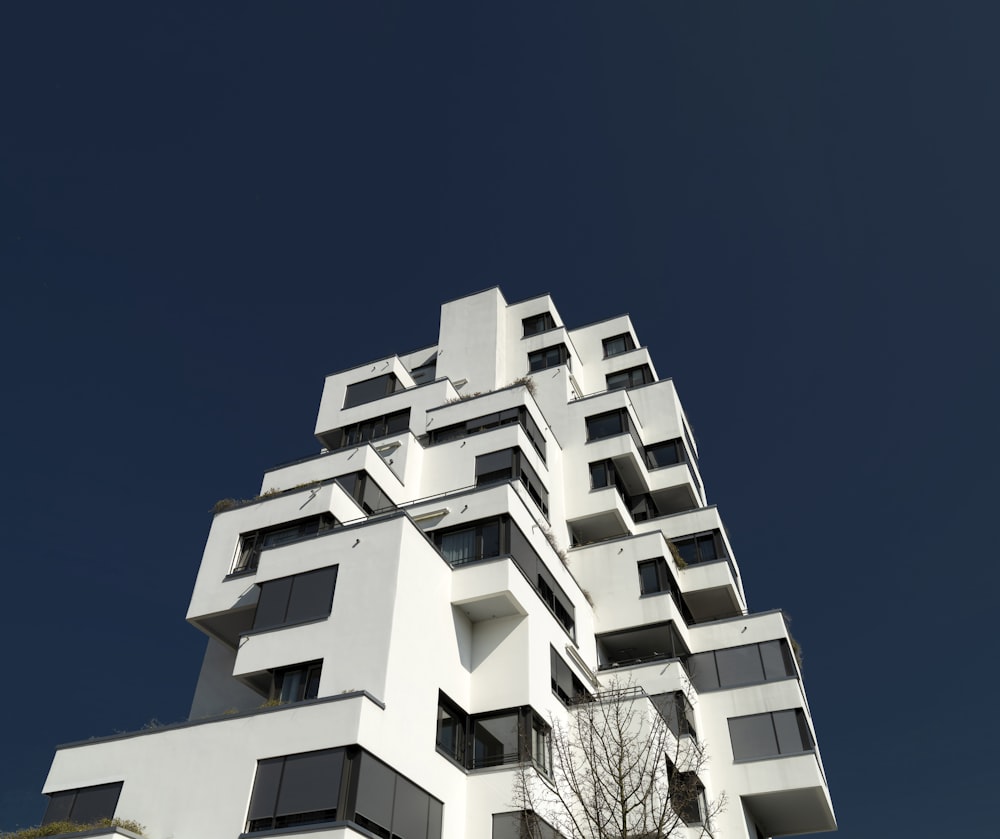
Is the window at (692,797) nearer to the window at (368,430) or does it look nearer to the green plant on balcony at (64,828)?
the green plant on balcony at (64,828)

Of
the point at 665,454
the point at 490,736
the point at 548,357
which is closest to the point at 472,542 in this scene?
the point at 490,736

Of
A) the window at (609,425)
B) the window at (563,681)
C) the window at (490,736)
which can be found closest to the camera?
the window at (490,736)

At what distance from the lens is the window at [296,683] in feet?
77.2

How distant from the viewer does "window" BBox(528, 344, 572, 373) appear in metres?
51.0

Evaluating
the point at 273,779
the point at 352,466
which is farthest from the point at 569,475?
the point at 273,779

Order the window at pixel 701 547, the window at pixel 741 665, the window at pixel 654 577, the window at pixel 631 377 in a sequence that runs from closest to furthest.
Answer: the window at pixel 741 665
the window at pixel 654 577
the window at pixel 701 547
the window at pixel 631 377

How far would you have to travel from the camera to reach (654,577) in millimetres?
38031

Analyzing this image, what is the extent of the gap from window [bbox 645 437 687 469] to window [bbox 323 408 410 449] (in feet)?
45.4

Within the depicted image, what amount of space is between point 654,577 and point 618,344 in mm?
21047

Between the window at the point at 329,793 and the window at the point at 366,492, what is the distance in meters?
13.6

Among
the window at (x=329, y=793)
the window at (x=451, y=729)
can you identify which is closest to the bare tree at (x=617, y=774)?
the window at (x=451, y=729)

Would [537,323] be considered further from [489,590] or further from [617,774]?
[617,774]

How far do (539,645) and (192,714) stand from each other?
11939 millimetres

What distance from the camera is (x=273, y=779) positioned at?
20344 millimetres
